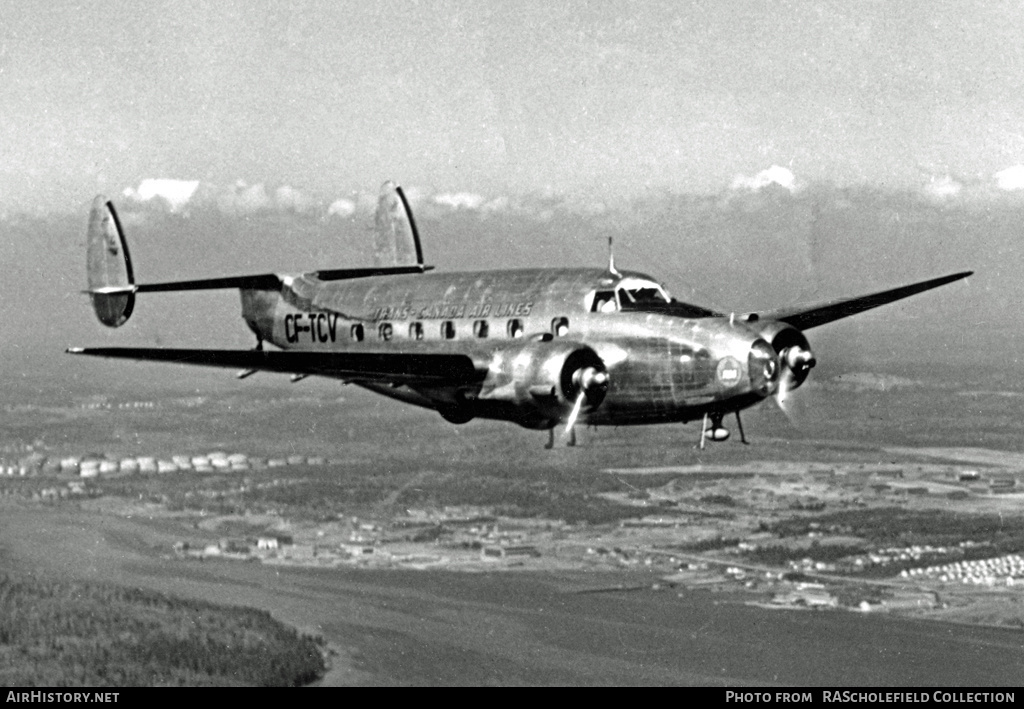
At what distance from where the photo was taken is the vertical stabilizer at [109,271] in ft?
92.4

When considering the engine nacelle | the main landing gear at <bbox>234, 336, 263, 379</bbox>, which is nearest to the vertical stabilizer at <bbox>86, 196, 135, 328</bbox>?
the main landing gear at <bbox>234, 336, 263, 379</bbox>

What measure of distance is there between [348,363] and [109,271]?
8.37m

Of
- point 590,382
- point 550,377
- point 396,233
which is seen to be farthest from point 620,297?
point 396,233

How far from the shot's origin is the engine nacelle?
21969mm

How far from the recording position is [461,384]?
2325cm

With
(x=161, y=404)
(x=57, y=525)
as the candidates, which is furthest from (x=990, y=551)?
(x=57, y=525)

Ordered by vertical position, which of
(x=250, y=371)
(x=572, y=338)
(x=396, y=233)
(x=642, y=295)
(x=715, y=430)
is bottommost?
(x=715, y=430)

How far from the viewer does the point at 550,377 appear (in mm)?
21922

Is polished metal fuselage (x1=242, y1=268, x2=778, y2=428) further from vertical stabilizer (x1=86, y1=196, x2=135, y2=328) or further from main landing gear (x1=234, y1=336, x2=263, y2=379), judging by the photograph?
vertical stabilizer (x1=86, y1=196, x2=135, y2=328)

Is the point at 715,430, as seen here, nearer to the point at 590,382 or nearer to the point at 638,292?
the point at 590,382

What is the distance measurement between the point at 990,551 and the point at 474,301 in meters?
146

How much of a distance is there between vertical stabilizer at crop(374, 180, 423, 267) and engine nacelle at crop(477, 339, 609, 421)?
26.7ft

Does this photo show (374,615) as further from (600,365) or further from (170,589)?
(600,365)

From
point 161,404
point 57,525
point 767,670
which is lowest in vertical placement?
point 767,670
